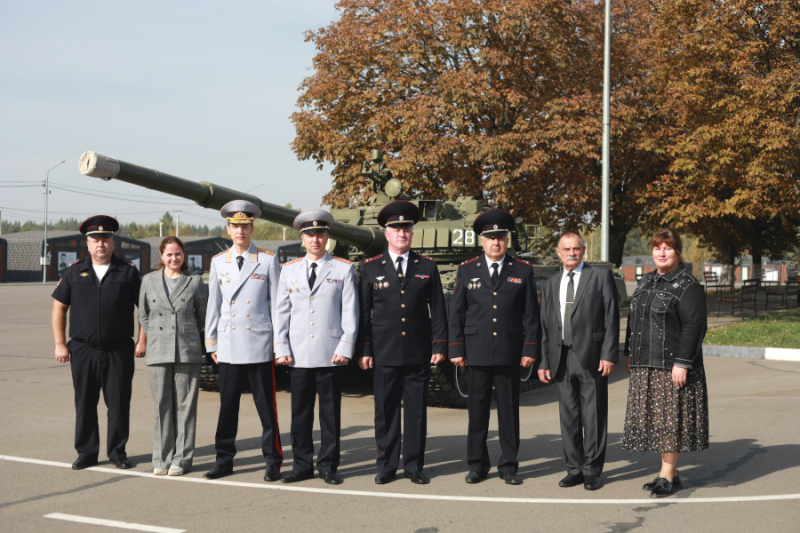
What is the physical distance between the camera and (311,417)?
19.2 ft

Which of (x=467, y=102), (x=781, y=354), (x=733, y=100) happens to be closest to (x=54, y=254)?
(x=467, y=102)

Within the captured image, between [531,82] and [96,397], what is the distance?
1665 centimetres

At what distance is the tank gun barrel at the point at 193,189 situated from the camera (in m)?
6.53

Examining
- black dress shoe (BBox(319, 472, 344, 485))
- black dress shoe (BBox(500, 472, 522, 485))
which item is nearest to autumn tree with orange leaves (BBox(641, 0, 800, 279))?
black dress shoe (BBox(500, 472, 522, 485))

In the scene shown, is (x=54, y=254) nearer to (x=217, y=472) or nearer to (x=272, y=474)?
(x=217, y=472)

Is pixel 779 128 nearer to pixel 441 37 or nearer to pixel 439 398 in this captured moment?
pixel 441 37

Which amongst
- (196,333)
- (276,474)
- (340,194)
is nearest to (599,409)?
(276,474)

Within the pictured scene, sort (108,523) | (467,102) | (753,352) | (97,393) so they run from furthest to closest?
(467,102), (753,352), (97,393), (108,523)

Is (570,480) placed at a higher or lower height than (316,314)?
lower

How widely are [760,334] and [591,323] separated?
1106 cm

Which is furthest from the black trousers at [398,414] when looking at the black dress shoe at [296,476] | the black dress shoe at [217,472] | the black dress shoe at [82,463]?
the black dress shoe at [82,463]

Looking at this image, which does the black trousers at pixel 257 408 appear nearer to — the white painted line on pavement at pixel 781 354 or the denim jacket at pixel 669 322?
the denim jacket at pixel 669 322

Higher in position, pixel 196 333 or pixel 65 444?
pixel 196 333

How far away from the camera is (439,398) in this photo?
28.2 feet
